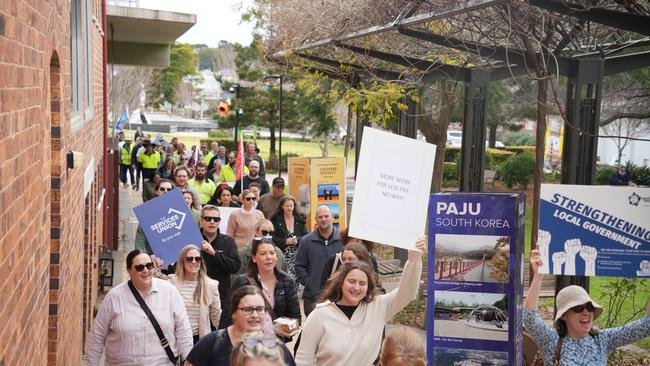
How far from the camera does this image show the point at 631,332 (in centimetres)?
616

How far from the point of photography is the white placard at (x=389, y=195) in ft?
22.0

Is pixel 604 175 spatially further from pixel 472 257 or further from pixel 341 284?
pixel 341 284

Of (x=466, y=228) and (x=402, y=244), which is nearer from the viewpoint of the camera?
(x=402, y=244)

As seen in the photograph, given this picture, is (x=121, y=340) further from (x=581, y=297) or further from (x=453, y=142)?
(x=453, y=142)

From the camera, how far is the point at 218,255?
9.07 metres

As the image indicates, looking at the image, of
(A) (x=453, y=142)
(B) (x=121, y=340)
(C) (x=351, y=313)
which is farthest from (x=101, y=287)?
(A) (x=453, y=142)

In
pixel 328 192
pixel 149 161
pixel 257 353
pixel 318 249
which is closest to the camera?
pixel 257 353

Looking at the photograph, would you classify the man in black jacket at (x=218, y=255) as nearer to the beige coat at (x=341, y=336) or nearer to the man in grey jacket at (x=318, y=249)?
the man in grey jacket at (x=318, y=249)

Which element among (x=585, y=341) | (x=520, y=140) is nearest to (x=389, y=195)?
(x=585, y=341)

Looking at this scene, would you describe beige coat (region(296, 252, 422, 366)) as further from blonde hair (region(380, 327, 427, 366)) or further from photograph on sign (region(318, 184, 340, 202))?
photograph on sign (region(318, 184, 340, 202))

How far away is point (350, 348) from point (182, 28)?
55.4 ft

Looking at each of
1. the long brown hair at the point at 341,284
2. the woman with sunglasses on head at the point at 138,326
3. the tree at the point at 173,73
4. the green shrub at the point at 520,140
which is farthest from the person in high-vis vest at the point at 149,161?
the tree at the point at 173,73

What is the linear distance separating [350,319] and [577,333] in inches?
57.7

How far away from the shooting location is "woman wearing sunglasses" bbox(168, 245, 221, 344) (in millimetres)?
7609
